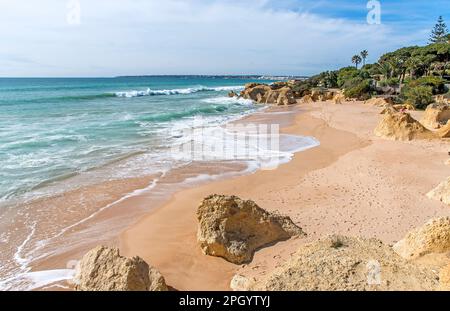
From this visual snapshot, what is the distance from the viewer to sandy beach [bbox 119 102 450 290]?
7531 millimetres

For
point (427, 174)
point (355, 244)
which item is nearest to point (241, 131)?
point (427, 174)

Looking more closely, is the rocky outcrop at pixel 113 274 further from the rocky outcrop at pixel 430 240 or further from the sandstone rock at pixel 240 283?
the rocky outcrop at pixel 430 240

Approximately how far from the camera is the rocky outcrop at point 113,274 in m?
5.40

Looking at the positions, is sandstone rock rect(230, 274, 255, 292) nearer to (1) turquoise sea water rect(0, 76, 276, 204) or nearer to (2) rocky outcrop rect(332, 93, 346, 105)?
(1) turquoise sea water rect(0, 76, 276, 204)

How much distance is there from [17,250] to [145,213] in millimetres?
3395

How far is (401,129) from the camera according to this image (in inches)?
772

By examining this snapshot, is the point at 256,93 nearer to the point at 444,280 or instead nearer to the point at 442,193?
the point at 442,193

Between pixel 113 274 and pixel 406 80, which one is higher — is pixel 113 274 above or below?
below

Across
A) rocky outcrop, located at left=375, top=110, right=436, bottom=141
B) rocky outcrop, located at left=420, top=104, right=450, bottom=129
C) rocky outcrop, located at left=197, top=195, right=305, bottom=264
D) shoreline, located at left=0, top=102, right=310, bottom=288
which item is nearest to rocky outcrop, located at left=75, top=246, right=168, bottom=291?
shoreline, located at left=0, top=102, right=310, bottom=288

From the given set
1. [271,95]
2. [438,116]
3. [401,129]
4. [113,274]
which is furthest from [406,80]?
[113,274]

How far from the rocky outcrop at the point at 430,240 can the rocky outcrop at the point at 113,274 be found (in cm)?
414

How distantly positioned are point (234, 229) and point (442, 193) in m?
6.84
